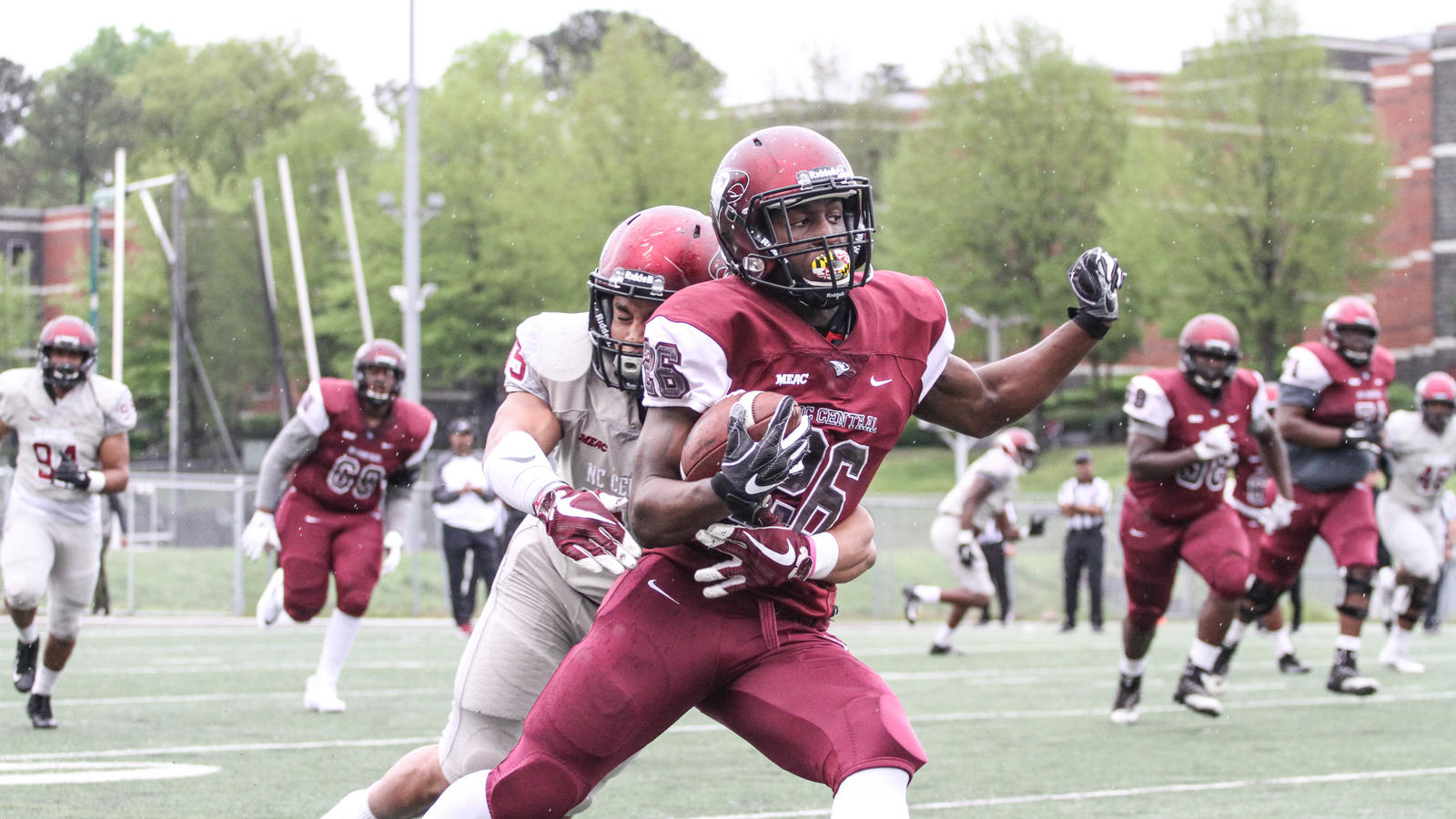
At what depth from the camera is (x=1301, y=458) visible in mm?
9203

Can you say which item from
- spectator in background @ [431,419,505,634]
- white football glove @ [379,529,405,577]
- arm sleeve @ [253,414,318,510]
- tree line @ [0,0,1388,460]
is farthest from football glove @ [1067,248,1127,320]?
tree line @ [0,0,1388,460]

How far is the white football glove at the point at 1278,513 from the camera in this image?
27.9 feet

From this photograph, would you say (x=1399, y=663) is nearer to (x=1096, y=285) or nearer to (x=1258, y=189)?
(x=1096, y=285)

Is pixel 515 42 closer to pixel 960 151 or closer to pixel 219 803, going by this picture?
pixel 960 151

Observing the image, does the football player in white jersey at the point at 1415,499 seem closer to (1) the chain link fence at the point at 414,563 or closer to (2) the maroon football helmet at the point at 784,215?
(2) the maroon football helmet at the point at 784,215

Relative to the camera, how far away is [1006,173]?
38.0 m

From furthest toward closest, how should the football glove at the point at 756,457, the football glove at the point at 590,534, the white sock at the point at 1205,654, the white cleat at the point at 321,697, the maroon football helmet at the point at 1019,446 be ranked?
1. the maroon football helmet at the point at 1019,446
2. the white cleat at the point at 321,697
3. the white sock at the point at 1205,654
4. the football glove at the point at 590,534
5. the football glove at the point at 756,457

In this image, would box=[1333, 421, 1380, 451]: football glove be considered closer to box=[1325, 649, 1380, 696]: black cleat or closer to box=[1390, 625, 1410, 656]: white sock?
box=[1325, 649, 1380, 696]: black cleat

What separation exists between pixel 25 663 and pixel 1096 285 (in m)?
6.01

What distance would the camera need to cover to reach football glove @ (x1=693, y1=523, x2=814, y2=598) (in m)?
3.04

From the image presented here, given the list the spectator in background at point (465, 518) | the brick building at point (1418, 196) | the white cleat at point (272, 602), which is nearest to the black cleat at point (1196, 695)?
the white cleat at point (272, 602)

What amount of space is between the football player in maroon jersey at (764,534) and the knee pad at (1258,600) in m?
6.53

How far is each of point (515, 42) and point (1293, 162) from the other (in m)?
17.0

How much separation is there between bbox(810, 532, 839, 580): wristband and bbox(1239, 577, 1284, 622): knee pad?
6686 millimetres
